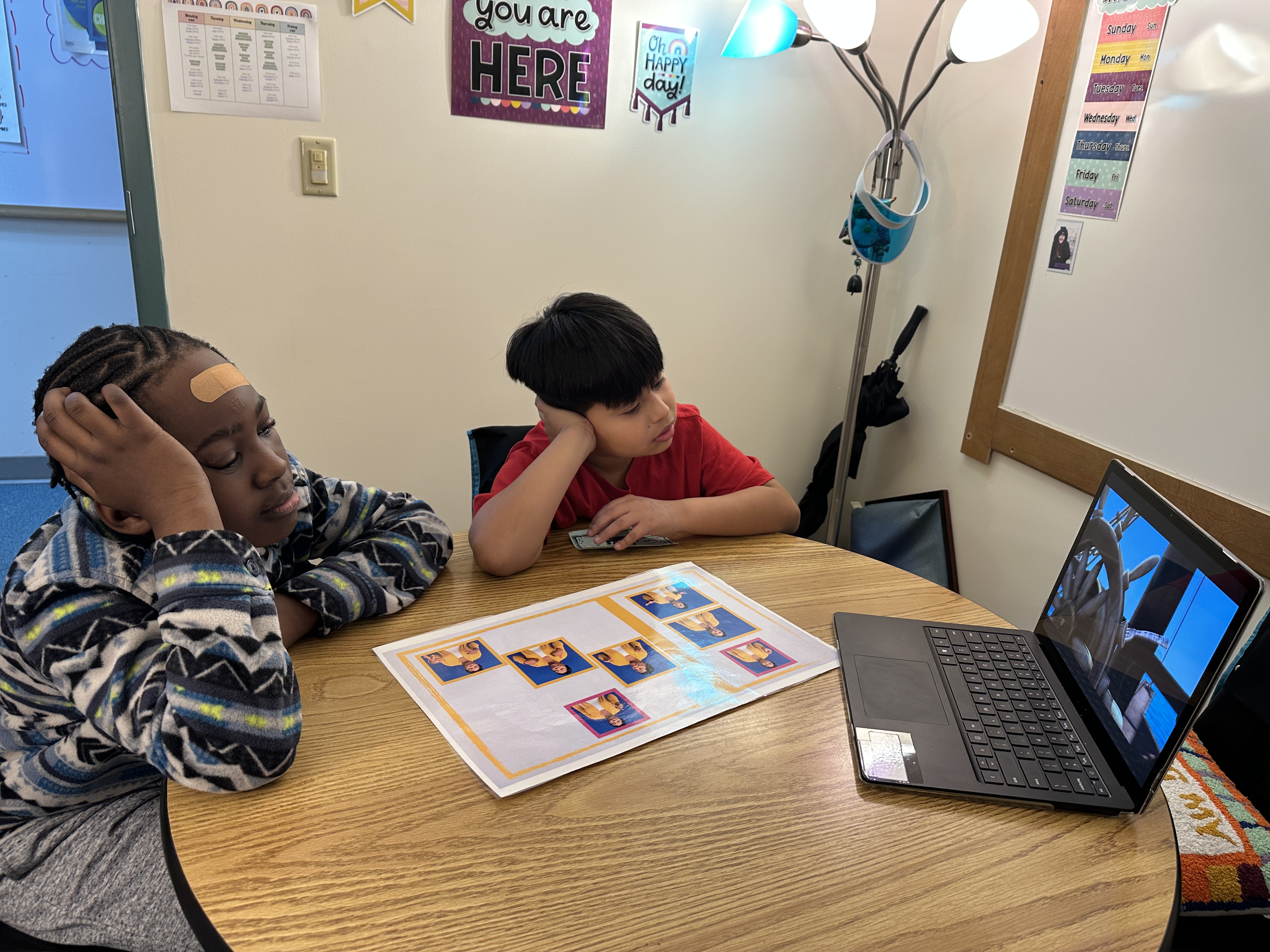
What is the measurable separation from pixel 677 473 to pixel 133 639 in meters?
0.95

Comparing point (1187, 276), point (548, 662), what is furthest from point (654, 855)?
point (1187, 276)

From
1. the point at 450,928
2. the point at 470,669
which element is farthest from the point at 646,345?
the point at 450,928

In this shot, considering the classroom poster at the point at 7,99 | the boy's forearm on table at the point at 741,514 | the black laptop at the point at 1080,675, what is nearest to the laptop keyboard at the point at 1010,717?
the black laptop at the point at 1080,675

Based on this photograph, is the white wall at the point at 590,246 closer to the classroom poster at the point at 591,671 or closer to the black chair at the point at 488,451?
the black chair at the point at 488,451

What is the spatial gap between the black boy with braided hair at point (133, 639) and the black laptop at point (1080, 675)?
60 centimetres

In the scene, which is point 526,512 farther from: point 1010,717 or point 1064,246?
point 1064,246

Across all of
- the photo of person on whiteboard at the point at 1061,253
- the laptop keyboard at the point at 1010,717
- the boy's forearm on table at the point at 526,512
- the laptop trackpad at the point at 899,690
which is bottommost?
the laptop trackpad at the point at 899,690

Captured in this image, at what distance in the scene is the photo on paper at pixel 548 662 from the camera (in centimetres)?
91

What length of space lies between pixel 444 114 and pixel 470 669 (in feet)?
5.44

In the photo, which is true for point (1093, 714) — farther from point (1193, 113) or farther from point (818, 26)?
point (818, 26)

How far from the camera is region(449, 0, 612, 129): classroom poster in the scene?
80.5 inches

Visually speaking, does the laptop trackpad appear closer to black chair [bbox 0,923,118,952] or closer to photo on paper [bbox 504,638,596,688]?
photo on paper [bbox 504,638,596,688]

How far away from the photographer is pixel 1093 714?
34.1 inches

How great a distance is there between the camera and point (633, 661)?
950 mm
